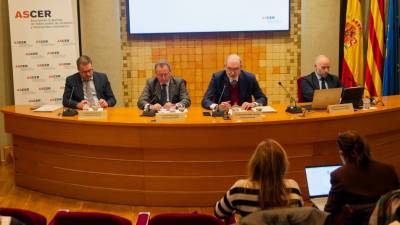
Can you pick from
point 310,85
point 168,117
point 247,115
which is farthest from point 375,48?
point 168,117

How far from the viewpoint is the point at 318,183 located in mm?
3611

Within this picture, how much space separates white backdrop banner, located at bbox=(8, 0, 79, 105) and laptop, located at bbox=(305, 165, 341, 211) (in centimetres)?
386

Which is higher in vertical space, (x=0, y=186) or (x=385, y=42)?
(x=385, y=42)

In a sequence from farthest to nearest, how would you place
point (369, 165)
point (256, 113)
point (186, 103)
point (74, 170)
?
point (186, 103)
point (74, 170)
point (256, 113)
point (369, 165)

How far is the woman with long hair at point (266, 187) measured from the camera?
255 centimetres

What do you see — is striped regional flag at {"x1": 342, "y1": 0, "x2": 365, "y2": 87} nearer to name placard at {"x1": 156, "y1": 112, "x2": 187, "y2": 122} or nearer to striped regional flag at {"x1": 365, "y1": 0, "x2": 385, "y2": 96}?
striped regional flag at {"x1": 365, "y1": 0, "x2": 385, "y2": 96}

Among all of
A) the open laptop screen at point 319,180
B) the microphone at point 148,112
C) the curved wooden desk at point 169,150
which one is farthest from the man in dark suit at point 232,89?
the open laptop screen at point 319,180

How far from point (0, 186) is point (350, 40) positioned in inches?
183

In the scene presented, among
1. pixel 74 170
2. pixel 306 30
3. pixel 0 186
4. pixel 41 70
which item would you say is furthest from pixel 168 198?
pixel 306 30

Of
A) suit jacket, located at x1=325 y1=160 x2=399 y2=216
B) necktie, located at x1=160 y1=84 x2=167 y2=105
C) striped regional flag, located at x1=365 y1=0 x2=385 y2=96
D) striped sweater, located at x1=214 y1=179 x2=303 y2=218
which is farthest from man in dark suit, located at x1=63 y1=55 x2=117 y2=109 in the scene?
striped regional flag, located at x1=365 y1=0 x2=385 y2=96

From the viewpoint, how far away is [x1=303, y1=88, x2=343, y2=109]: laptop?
4.86 m

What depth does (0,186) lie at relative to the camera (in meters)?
5.57

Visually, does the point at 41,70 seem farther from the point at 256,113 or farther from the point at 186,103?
the point at 256,113

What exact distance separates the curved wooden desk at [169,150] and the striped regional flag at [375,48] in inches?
74.8
